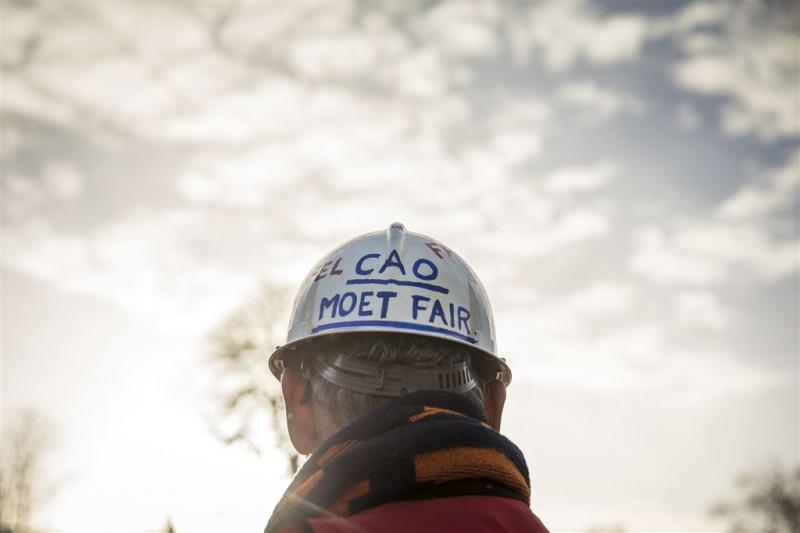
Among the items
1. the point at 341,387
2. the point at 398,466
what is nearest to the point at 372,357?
the point at 341,387

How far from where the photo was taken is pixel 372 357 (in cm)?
262

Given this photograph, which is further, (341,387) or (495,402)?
(495,402)

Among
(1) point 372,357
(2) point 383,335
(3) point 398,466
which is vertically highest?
(2) point 383,335

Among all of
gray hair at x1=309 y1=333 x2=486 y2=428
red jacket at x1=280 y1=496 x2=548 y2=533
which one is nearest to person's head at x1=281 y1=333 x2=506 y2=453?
gray hair at x1=309 y1=333 x2=486 y2=428

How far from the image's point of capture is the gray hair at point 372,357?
246cm

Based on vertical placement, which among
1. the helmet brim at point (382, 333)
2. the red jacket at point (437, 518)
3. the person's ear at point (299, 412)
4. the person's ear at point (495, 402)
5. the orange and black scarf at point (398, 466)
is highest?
the helmet brim at point (382, 333)

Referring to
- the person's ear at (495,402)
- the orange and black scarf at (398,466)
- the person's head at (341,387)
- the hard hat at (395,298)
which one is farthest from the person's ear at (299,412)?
the person's ear at (495,402)

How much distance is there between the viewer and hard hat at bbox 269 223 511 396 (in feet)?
9.81

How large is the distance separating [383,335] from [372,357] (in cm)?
27

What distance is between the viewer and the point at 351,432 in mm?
2000

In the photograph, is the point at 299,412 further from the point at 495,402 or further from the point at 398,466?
the point at 495,402

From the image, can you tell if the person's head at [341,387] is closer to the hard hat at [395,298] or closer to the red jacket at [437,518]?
the hard hat at [395,298]

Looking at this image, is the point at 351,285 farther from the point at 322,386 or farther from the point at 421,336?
the point at 322,386

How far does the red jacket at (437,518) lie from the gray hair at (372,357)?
1.92ft
